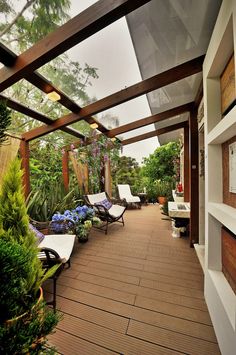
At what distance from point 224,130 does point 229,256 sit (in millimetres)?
1028

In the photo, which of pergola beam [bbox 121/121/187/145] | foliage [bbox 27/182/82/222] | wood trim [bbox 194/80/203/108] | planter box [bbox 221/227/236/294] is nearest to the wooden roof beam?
foliage [bbox 27/182/82/222]

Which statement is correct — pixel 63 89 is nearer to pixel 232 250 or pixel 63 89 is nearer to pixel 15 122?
pixel 15 122

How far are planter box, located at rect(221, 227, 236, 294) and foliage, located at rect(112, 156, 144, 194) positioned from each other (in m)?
6.36

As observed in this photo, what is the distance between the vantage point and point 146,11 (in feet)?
5.06

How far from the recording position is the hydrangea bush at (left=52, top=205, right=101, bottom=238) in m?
2.97

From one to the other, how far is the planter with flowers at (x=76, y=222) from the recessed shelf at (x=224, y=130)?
97.9 inches

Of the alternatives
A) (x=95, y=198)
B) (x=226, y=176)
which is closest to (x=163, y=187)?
(x=95, y=198)

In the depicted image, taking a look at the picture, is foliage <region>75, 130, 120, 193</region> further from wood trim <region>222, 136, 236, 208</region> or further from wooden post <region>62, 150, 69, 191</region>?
wood trim <region>222, 136, 236, 208</region>

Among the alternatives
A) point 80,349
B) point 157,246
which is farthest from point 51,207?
point 80,349

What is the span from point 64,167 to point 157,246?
314 cm

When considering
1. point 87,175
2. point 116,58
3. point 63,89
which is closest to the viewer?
point 116,58

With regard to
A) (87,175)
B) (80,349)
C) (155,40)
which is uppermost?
(155,40)

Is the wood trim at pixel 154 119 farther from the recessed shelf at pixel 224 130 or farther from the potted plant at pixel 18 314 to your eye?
the potted plant at pixel 18 314

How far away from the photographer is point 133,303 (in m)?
1.80
